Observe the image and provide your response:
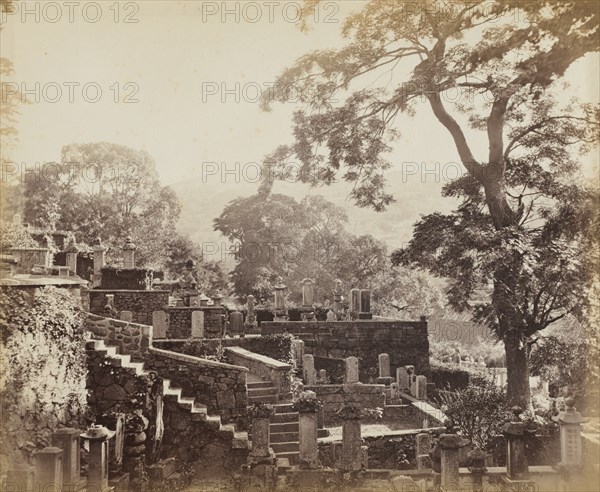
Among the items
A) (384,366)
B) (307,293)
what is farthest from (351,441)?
(307,293)

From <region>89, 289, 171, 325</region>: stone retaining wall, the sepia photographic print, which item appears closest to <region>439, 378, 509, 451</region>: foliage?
the sepia photographic print

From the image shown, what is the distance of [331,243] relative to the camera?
1062 inches

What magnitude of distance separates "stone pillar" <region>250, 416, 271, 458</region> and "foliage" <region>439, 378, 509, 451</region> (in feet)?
11.6

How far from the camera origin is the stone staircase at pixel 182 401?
946 centimetres

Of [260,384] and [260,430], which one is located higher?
[260,384]

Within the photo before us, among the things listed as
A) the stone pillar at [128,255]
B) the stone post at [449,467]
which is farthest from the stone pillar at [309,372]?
the stone post at [449,467]

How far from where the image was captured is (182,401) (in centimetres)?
966

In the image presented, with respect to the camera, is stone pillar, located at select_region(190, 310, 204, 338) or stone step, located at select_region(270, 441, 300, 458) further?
stone pillar, located at select_region(190, 310, 204, 338)

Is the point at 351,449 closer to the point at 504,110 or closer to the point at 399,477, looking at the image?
the point at 399,477

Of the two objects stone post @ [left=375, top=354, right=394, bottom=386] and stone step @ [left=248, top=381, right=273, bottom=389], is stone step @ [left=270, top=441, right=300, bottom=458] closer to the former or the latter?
stone step @ [left=248, top=381, right=273, bottom=389]

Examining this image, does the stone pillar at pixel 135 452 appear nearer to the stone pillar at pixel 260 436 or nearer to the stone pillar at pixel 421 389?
the stone pillar at pixel 260 436

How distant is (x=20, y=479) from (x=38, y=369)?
156 centimetres

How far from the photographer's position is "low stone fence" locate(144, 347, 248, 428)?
33.6ft

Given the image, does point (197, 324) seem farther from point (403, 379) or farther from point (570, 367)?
point (570, 367)
